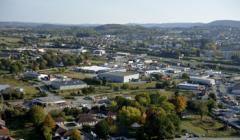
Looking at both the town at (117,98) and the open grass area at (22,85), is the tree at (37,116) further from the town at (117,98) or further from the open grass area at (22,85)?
the open grass area at (22,85)

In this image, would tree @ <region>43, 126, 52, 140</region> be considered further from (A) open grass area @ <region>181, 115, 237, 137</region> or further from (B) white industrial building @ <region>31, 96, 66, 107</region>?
(A) open grass area @ <region>181, 115, 237, 137</region>

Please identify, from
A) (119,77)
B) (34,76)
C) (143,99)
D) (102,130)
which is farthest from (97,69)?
(102,130)

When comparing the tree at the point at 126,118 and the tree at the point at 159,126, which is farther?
the tree at the point at 126,118

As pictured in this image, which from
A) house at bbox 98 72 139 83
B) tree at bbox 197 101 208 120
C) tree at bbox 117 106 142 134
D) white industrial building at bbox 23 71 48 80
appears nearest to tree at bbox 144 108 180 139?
tree at bbox 117 106 142 134

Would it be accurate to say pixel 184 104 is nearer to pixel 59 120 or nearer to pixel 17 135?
pixel 59 120

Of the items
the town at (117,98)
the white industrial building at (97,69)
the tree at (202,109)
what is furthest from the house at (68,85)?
the tree at (202,109)

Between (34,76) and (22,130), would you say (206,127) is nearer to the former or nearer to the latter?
(22,130)
